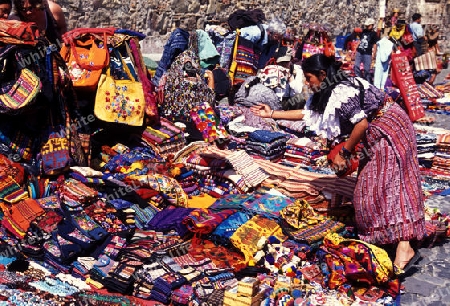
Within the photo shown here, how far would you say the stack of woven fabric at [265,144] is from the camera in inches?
275

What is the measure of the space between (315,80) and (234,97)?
16.1 ft

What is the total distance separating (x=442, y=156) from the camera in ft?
24.1

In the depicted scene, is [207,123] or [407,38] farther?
[407,38]

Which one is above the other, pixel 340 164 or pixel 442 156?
pixel 340 164

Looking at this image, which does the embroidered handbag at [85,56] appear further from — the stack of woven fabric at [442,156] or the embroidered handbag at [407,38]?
the embroidered handbag at [407,38]

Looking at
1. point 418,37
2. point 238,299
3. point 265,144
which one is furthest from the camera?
point 418,37

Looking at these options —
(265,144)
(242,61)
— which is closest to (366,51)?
(242,61)

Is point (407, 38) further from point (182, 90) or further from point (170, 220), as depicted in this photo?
point (170, 220)

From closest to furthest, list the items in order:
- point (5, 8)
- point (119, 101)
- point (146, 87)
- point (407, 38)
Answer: point (5, 8) < point (119, 101) < point (146, 87) < point (407, 38)

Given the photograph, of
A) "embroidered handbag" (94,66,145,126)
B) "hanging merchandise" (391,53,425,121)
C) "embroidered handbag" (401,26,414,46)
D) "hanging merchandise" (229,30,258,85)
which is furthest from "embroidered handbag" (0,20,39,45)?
"embroidered handbag" (401,26,414,46)

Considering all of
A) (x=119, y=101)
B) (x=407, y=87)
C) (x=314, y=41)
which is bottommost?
(x=407, y=87)

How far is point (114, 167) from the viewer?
6.20 m

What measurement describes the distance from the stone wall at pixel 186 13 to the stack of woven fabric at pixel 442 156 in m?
5.91

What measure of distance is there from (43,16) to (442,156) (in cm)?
505
